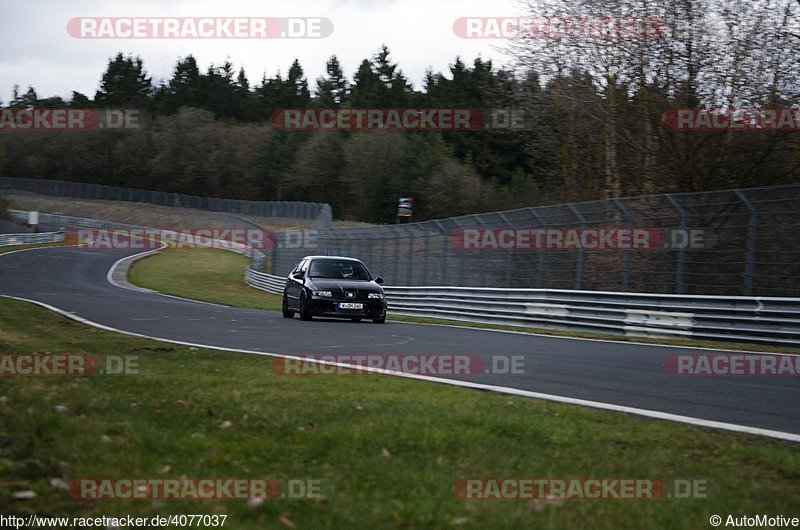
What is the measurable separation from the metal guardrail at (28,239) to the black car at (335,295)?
167 ft

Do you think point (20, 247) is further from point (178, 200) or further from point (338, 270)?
point (338, 270)

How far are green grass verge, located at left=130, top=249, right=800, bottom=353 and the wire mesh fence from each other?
1.28 m

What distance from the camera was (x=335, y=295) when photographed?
64.6 feet

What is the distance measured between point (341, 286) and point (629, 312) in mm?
6149

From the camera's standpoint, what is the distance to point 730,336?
15453 millimetres

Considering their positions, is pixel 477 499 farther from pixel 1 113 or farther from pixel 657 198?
pixel 1 113

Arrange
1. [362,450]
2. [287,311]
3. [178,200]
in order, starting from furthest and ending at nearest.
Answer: [178,200] → [287,311] → [362,450]

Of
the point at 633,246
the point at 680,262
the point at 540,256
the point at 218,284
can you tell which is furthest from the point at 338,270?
the point at 218,284

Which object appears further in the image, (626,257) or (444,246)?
(444,246)

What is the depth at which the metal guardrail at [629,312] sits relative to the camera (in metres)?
14.8

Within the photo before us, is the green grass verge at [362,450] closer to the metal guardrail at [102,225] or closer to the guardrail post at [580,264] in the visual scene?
the guardrail post at [580,264]

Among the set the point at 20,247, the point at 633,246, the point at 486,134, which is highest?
the point at 486,134

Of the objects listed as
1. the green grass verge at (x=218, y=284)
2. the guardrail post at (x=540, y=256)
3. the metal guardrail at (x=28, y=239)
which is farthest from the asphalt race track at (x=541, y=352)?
the metal guardrail at (x=28, y=239)

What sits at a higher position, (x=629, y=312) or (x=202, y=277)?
(x=629, y=312)
